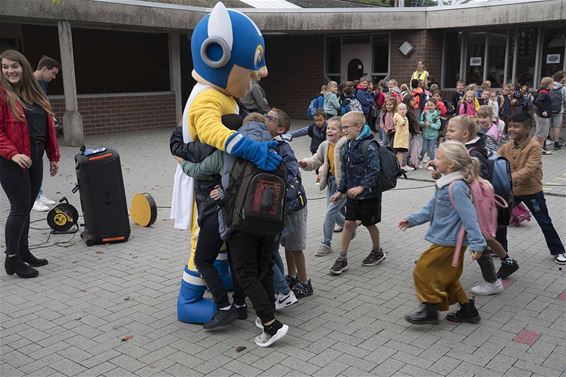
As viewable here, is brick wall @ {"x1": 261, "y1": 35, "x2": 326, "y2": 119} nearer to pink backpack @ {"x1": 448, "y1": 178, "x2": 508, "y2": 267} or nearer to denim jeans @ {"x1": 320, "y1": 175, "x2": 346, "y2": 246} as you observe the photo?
denim jeans @ {"x1": 320, "y1": 175, "x2": 346, "y2": 246}

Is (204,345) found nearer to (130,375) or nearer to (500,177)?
(130,375)

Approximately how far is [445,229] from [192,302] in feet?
6.52

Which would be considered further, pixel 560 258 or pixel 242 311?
pixel 560 258

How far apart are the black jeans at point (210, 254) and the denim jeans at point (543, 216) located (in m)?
3.15

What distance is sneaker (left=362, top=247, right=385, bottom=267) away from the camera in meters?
5.57

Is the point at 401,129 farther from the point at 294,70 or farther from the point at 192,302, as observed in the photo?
the point at 294,70

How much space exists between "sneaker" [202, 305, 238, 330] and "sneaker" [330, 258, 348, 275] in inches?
55.0

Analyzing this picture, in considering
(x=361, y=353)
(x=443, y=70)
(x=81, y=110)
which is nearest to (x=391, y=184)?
(x=361, y=353)

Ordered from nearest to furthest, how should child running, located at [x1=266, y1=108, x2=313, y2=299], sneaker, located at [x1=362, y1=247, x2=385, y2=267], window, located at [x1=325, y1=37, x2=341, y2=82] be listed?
child running, located at [x1=266, y1=108, x2=313, y2=299], sneaker, located at [x1=362, y1=247, x2=385, y2=267], window, located at [x1=325, y1=37, x2=341, y2=82]

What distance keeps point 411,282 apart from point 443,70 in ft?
46.8

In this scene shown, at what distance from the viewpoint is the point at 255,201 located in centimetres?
362

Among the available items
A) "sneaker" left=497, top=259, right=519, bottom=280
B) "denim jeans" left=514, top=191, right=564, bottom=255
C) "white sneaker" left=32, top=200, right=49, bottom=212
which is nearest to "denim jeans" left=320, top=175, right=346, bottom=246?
"sneaker" left=497, top=259, right=519, bottom=280

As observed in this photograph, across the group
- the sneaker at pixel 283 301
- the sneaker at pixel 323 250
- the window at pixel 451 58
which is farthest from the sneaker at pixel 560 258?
the window at pixel 451 58

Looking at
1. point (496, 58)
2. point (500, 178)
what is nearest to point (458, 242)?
point (500, 178)
